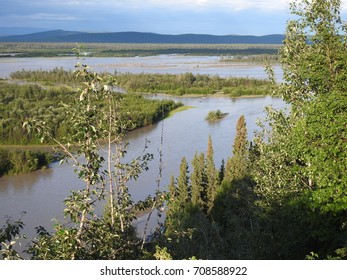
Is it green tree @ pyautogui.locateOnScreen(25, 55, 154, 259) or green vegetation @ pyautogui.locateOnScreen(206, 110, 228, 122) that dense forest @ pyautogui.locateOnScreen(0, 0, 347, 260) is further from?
green vegetation @ pyautogui.locateOnScreen(206, 110, 228, 122)

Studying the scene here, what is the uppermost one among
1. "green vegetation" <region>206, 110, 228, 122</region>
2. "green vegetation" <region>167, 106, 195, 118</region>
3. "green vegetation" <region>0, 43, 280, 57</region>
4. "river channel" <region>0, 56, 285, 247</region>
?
"green vegetation" <region>0, 43, 280, 57</region>

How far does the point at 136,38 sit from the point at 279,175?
16550cm

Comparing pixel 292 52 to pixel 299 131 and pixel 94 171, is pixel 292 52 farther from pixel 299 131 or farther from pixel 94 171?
pixel 94 171

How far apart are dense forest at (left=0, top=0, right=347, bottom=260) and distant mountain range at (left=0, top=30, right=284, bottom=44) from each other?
135 meters

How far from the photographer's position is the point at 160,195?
359 cm

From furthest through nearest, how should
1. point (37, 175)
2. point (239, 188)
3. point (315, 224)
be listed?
point (37, 175) → point (239, 188) → point (315, 224)

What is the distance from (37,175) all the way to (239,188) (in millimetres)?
10740

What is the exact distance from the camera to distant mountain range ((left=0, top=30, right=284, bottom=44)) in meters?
146

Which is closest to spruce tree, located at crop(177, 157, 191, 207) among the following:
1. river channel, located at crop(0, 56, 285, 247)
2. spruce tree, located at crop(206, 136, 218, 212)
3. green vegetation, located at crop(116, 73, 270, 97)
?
spruce tree, located at crop(206, 136, 218, 212)

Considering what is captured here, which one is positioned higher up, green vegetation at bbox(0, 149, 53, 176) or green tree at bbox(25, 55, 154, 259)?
green tree at bbox(25, 55, 154, 259)

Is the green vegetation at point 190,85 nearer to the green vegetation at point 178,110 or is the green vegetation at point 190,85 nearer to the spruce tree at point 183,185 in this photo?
the green vegetation at point 178,110

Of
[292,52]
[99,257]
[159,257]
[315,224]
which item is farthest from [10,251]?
[292,52]

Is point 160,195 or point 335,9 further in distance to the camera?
point 335,9

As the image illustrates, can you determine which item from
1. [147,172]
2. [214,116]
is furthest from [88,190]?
[214,116]
